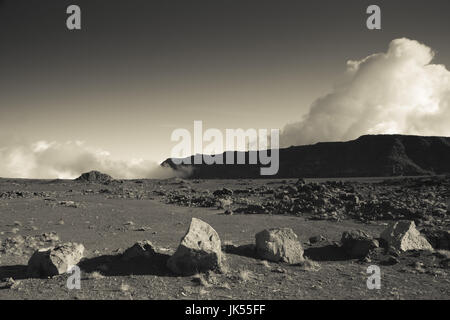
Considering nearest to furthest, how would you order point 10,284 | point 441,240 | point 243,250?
1. point 10,284
2. point 243,250
3. point 441,240

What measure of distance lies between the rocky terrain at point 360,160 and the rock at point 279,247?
73.7 m

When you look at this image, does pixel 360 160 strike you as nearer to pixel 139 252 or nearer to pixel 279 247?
pixel 279 247

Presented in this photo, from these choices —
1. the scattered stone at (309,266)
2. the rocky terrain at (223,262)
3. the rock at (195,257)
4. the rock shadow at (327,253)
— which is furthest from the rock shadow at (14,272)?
the rock shadow at (327,253)

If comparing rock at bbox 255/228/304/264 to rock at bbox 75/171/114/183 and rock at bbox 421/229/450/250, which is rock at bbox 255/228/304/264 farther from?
rock at bbox 75/171/114/183

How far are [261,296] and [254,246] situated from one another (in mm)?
3388

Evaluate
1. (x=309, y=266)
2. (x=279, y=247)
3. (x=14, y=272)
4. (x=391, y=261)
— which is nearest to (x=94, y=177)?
(x=14, y=272)

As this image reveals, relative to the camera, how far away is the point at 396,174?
77.2 metres

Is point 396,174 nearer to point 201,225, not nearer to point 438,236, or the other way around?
point 438,236

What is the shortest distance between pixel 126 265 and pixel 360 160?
8754 centimetres

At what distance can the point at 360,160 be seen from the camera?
8950 centimetres

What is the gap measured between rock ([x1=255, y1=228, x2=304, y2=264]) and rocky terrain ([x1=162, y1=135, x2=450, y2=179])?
2902 inches

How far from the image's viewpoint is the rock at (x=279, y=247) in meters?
11.0
